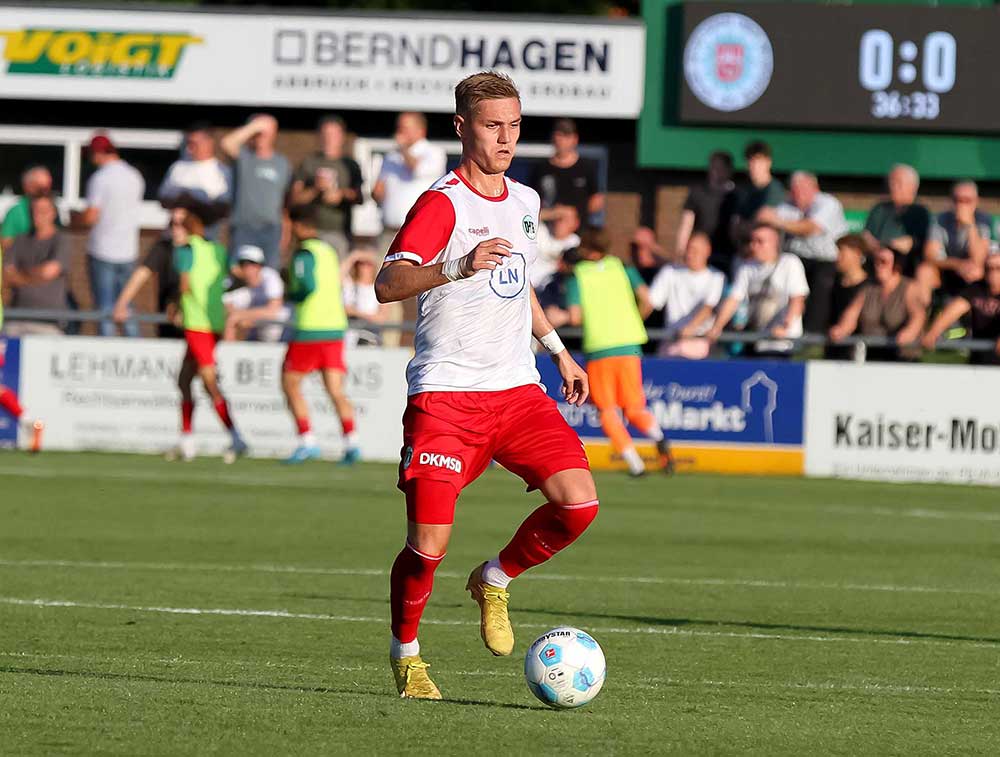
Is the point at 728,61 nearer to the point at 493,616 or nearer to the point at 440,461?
the point at 493,616

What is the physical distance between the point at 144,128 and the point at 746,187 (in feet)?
27.9

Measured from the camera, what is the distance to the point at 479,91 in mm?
7094

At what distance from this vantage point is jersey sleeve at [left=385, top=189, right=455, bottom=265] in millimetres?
7016

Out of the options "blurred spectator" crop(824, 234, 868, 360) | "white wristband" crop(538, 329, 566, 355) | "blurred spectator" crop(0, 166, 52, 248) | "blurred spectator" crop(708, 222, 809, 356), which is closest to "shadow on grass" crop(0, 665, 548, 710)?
"white wristband" crop(538, 329, 566, 355)

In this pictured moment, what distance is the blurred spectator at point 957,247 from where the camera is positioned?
19.7 m

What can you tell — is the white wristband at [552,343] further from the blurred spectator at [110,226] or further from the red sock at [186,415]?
the blurred spectator at [110,226]

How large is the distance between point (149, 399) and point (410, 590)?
43.8 ft

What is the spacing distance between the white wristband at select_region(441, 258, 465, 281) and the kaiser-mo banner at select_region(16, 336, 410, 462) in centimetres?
1303

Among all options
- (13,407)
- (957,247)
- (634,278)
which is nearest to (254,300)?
(13,407)

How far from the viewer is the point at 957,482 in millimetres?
19062

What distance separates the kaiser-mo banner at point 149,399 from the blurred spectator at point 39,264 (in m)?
1.30

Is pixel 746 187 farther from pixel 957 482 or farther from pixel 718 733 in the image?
pixel 718 733

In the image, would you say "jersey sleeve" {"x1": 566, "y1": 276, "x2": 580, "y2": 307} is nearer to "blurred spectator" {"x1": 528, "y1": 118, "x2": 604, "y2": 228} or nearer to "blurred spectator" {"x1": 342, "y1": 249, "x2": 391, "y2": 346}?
"blurred spectator" {"x1": 528, "y1": 118, "x2": 604, "y2": 228}

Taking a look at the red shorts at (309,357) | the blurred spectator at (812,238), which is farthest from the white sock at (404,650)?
the blurred spectator at (812,238)
